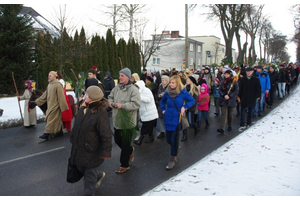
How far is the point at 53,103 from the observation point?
23.8ft

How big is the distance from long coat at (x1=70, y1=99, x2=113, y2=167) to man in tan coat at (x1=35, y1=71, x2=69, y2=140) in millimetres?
3670

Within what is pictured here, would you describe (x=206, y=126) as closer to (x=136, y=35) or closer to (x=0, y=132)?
(x=0, y=132)

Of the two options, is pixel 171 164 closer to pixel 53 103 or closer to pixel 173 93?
pixel 173 93

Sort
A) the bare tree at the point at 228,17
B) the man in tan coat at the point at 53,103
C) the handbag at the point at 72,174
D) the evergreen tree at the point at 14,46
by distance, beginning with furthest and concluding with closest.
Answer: the bare tree at the point at 228,17 → the evergreen tree at the point at 14,46 → the man in tan coat at the point at 53,103 → the handbag at the point at 72,174

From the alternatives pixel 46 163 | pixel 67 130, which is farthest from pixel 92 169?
pixel 67 130

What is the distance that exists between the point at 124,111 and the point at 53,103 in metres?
3.44

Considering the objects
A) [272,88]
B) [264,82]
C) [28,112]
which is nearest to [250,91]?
[264,82]

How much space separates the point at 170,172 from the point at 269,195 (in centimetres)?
186

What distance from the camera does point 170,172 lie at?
5027 millimetres

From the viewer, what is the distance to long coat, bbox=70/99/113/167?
3.75 meters

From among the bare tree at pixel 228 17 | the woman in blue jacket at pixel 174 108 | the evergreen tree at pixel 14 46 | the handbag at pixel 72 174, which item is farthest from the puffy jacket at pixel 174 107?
the bare tree at pixel 228 17

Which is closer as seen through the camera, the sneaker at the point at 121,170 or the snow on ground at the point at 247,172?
the snow on ground at the point at 247,172

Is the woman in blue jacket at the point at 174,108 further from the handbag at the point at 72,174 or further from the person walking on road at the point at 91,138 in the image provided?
the handbag at the point at 72,174

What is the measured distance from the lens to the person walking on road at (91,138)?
3746mm
